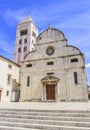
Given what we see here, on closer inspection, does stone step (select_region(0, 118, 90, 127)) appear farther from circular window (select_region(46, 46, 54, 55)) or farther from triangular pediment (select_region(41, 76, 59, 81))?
circular window (select_region(46, 46, 54, 55))

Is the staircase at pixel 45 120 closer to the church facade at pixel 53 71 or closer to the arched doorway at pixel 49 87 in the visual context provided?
the church facade at pixel 53 71

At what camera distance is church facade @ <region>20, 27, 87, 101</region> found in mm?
18109

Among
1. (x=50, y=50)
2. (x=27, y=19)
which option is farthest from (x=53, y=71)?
(x=27, y=19)

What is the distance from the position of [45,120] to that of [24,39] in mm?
46757

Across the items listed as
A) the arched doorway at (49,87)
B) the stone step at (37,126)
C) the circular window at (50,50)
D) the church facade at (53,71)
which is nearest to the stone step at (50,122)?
the stone step at (37,126)

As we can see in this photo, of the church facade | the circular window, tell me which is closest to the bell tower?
the church facade

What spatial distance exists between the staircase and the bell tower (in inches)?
1597

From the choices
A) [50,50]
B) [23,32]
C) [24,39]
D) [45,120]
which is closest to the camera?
[45,120]

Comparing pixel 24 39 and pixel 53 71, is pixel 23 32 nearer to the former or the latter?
pixel 24 39

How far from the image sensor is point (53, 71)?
1973 cm

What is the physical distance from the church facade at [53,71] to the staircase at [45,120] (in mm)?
11509

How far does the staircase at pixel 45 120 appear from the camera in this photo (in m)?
5.48

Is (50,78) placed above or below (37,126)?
above

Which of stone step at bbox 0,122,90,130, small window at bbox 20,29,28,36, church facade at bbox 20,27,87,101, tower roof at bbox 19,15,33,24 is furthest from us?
tower roof at bbox 19,15,33,24
